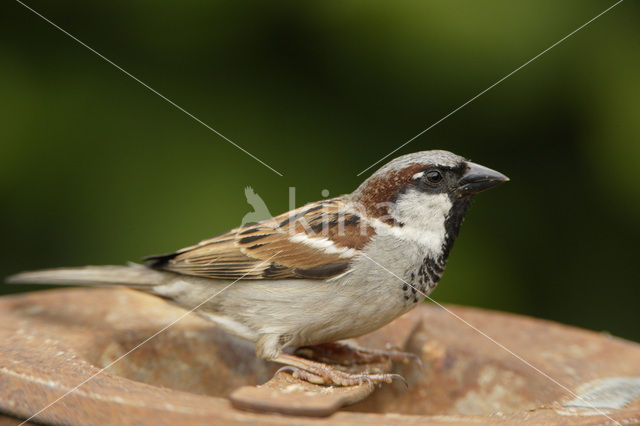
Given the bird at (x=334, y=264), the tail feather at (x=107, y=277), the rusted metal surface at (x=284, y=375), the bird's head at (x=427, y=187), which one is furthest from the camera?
the tail feather at (x=107, y=277)

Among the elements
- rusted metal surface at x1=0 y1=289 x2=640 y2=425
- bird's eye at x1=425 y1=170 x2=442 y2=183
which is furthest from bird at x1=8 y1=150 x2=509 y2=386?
rusted metal surface at x1=0 y1=289 x2=640 y2=425

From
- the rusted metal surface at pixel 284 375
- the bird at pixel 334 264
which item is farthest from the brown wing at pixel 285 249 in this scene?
the rusted metal surface at pixel 284 375

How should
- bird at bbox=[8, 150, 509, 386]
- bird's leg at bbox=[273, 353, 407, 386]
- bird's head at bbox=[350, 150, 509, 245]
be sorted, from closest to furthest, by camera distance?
bird's leg at bbox=[273, 353, 407, 386] < bird at bbox=[8, 150, 509, 386] < bird's head at bbox=[350, 150, 509, 245]

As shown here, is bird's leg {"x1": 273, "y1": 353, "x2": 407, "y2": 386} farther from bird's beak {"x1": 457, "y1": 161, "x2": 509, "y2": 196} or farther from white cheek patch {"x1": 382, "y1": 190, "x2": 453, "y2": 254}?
bird's beak {"x1": 457, "y1": 161, "x2": 509, "y2": 196}

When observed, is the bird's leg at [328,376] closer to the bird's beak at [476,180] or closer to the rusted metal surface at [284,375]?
the rusted metal surface at [284,375]

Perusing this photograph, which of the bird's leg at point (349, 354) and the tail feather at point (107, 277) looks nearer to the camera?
the bird's leg at point (349, 354)

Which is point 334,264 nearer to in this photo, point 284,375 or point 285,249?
point 285,249

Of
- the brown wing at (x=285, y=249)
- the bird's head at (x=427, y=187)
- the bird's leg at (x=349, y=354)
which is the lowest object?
the bird's leg at (x=349, y=354)

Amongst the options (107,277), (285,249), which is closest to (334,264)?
(285,249)
